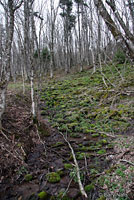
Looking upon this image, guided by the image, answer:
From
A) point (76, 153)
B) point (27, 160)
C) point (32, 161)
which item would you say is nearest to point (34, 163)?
point (32, 161)

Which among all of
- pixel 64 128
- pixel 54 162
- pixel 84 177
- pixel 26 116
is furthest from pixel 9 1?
pixel 84 177

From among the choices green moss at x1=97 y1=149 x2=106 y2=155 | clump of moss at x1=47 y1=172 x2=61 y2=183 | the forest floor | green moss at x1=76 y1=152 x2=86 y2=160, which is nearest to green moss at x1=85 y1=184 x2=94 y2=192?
the forest floor

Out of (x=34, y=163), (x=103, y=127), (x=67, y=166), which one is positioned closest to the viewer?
(x=67, y=166)

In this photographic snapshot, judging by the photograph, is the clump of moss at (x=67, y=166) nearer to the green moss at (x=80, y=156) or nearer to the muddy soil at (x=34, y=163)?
the muddy soil at (x=34, y=163)

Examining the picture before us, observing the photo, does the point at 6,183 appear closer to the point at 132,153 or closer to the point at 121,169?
the point at 121,169

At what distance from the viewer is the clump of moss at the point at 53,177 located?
10.2 ft

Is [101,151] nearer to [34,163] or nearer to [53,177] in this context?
[53,177]

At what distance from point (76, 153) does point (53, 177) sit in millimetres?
1199

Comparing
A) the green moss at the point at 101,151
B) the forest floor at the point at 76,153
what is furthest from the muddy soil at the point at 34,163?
the green moss at the point at 101,151

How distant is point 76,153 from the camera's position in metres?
4.21

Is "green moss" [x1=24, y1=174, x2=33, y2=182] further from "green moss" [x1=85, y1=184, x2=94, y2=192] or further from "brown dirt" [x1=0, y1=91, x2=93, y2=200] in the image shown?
"green moss" [x1=85, y1=184, x2=94, y2=192]

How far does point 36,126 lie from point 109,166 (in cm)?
306

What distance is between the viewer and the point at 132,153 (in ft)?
11.8

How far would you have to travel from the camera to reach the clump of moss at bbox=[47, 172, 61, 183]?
311 centimetres
